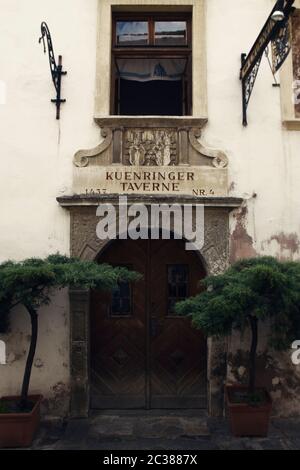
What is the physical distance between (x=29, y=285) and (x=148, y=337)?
2081mm

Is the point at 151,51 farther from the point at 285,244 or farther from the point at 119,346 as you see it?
the point at 119,346

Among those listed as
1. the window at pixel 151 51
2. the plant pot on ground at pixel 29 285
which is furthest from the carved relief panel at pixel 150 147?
the plant pot on ground at pixel 29 285

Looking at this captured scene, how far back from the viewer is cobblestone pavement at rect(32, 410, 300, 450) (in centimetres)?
478

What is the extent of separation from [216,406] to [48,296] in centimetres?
259

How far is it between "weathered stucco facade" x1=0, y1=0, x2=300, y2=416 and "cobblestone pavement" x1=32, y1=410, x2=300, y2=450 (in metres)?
0.29

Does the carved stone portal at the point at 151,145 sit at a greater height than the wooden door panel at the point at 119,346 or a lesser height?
greater

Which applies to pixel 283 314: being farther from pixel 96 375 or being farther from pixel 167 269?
pixel 96 375

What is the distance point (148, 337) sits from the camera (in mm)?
6039

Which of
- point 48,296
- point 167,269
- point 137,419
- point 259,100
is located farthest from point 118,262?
point 259,100

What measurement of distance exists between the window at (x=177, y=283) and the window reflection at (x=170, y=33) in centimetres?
324

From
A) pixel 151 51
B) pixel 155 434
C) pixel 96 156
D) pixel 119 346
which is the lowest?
pixel 155 434

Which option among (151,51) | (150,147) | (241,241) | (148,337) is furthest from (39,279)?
(151,51)

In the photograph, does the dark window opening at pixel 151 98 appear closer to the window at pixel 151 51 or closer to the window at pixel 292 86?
the window at pixel 151 51

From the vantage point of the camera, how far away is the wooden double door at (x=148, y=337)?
5.98 m
